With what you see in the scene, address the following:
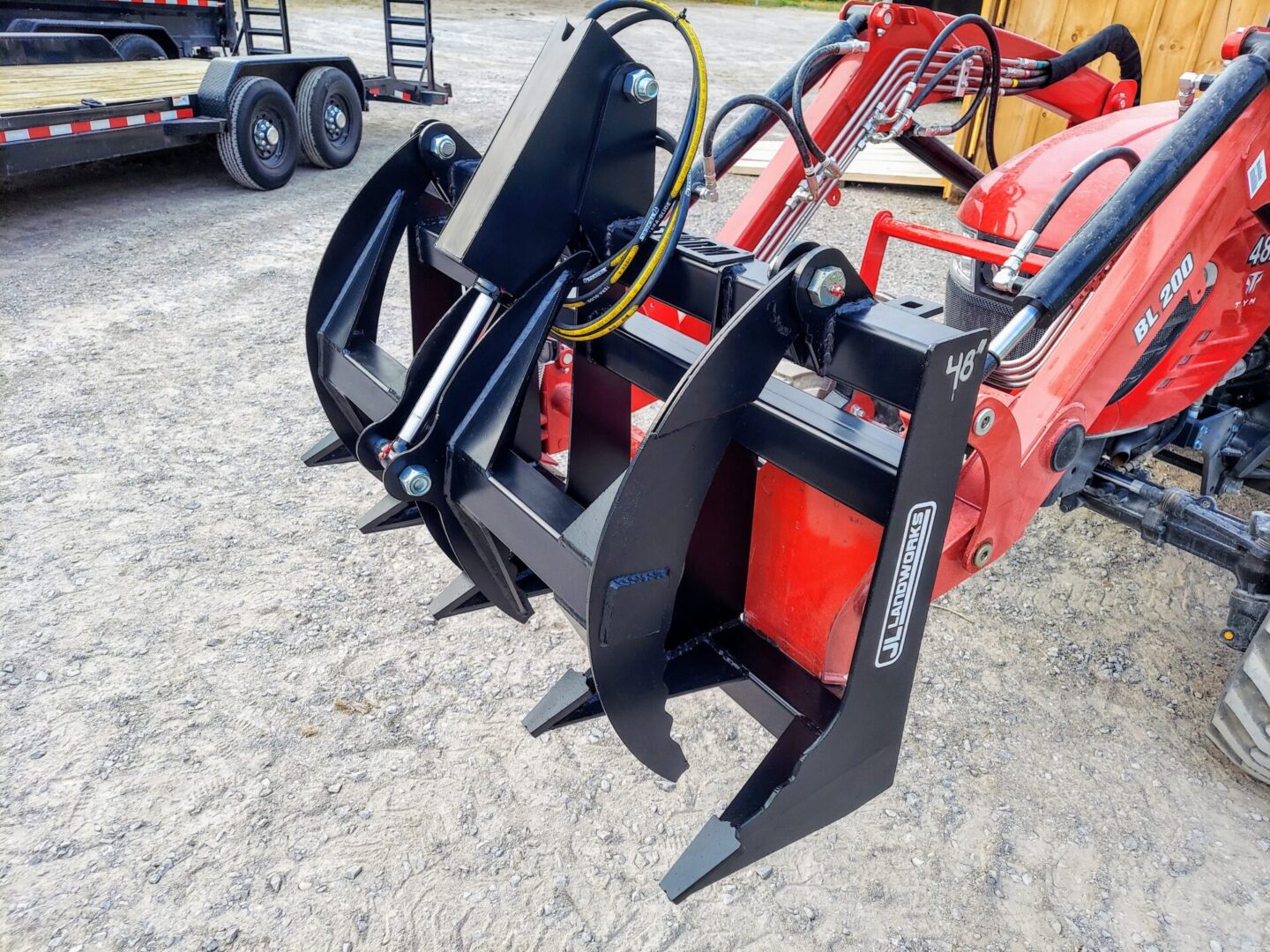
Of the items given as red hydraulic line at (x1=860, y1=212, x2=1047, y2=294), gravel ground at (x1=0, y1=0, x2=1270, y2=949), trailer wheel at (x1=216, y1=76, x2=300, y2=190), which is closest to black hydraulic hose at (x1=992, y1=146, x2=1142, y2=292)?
red hydraulic line at (x1=860, y1=212, x2=1047, y2=294)

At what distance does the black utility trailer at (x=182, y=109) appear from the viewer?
5.51 metres

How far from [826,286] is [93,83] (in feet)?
23.3

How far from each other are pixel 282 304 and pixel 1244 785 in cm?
451

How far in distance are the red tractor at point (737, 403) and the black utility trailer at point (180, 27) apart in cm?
673

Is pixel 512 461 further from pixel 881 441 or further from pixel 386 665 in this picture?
pixel 386 665

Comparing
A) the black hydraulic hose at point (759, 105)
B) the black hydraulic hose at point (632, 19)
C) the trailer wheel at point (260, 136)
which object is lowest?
the trailer wheel at point (260, 136)

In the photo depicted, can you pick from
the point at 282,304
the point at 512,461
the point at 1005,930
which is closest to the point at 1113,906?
the point at 1005,930

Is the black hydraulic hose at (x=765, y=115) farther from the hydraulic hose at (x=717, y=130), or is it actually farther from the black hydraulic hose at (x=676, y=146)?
the black hydraulic hose at (x=676, y=146)

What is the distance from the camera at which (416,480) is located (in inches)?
65.9

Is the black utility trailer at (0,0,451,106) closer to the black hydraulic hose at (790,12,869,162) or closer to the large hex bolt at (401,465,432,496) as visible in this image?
the black hydraulic hose at (790,12,869,162)

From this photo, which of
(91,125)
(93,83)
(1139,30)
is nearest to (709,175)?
(91,125)

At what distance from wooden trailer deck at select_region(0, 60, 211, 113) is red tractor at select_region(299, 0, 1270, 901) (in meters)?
4.98

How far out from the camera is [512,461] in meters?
1.69

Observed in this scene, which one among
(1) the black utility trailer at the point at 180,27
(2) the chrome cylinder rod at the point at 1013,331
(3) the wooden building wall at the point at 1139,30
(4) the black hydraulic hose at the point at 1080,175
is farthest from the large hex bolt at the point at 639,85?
(1) the black utility trailer at the point at 180,27
